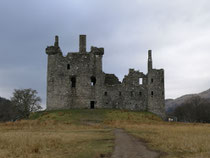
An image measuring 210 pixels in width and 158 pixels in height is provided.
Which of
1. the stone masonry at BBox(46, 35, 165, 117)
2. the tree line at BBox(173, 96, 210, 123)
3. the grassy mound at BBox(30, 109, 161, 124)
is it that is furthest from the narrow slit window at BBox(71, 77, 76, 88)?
the tree line at BBox(173, 96, 210, 123)

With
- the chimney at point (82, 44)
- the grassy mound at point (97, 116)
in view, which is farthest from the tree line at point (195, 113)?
the chimney at point (82, 44)

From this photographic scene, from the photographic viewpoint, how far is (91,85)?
5781 cm

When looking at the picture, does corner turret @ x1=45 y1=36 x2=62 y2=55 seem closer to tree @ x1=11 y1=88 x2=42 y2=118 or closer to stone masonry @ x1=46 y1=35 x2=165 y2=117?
stone masonry @ x1=46 y1=35 x2=165 y2=117

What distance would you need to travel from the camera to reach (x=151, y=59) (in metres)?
59.9

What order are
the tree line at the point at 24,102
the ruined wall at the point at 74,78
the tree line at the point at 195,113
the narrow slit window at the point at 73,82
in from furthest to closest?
the tree line at the point at 195,113 → the tree line at the point at 24,102 → the narrow slit window at the point at 73,82 → the ruined wall at the point at 74,78

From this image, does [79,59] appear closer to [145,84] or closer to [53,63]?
[53,63]

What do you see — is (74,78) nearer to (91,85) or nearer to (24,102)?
(91,85)

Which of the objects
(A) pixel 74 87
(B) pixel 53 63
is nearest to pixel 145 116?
(A) pixel 74 87

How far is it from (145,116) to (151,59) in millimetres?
12536

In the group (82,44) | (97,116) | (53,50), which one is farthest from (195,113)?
(53,50)

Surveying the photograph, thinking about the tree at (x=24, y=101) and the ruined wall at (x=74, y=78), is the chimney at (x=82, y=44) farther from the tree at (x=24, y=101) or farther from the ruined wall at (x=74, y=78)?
the tree at (x=24, y=101)

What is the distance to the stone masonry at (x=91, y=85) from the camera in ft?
187

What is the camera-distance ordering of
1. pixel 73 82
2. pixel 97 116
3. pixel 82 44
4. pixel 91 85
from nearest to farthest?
pixel 97 116 → pixel 91 85 → pixel 73 82 → pixel 82 44

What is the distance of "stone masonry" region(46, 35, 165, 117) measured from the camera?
187ft
